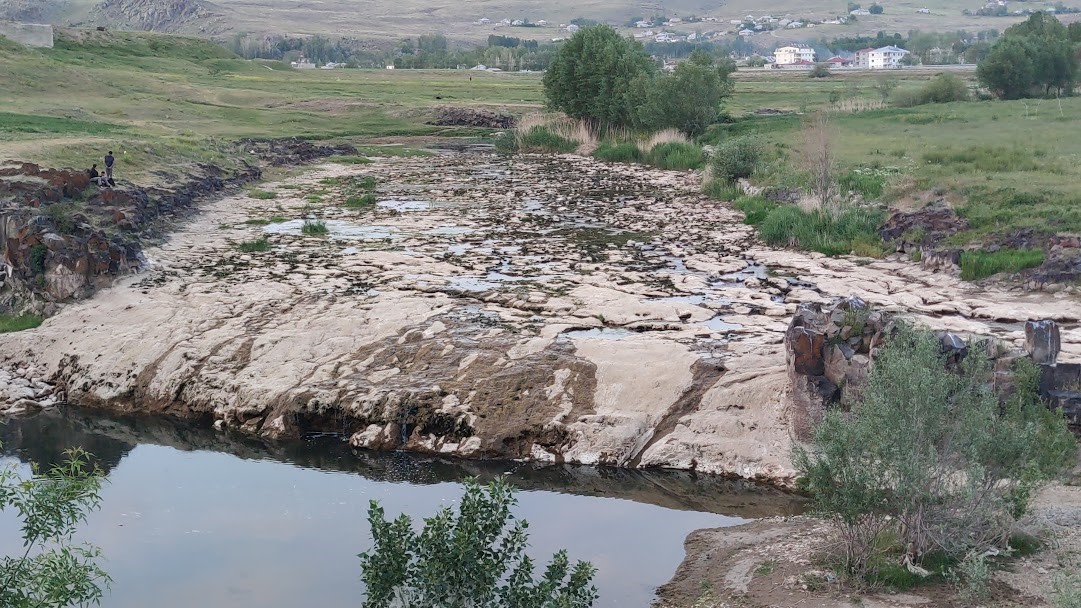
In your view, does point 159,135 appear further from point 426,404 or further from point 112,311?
point 426,404

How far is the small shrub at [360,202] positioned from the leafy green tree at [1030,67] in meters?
34.8

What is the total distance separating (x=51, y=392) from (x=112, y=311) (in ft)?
7.56

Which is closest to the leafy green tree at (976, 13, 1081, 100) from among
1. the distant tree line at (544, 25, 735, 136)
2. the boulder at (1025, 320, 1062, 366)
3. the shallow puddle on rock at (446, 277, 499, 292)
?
the distant tree line at (544, 25, 735, 136)

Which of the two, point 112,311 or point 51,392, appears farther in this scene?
point 112,311

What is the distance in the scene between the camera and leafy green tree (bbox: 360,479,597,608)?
843cm

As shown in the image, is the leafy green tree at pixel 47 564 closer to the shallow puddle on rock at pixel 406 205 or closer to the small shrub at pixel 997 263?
the small shrub at pixel 997 263

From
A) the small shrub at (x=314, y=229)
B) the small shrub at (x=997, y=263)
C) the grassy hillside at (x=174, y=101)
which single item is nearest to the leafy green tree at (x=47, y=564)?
the small shrub at (x=997, y=263)

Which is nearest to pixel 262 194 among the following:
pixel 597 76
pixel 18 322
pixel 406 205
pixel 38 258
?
pixel 406 205

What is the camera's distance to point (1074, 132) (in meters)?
34.0

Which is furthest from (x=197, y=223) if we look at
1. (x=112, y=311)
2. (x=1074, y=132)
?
(x=1074, y=132)

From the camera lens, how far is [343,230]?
2673 cm

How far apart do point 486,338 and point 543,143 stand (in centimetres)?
3627

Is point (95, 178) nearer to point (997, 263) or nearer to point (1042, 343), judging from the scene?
point (997, 263)

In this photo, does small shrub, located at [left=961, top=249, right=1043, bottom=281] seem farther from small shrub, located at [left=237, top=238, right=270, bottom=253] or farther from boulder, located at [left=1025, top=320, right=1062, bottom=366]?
small shrub, located at [left=237, top=238, right=270, bottom=253]
